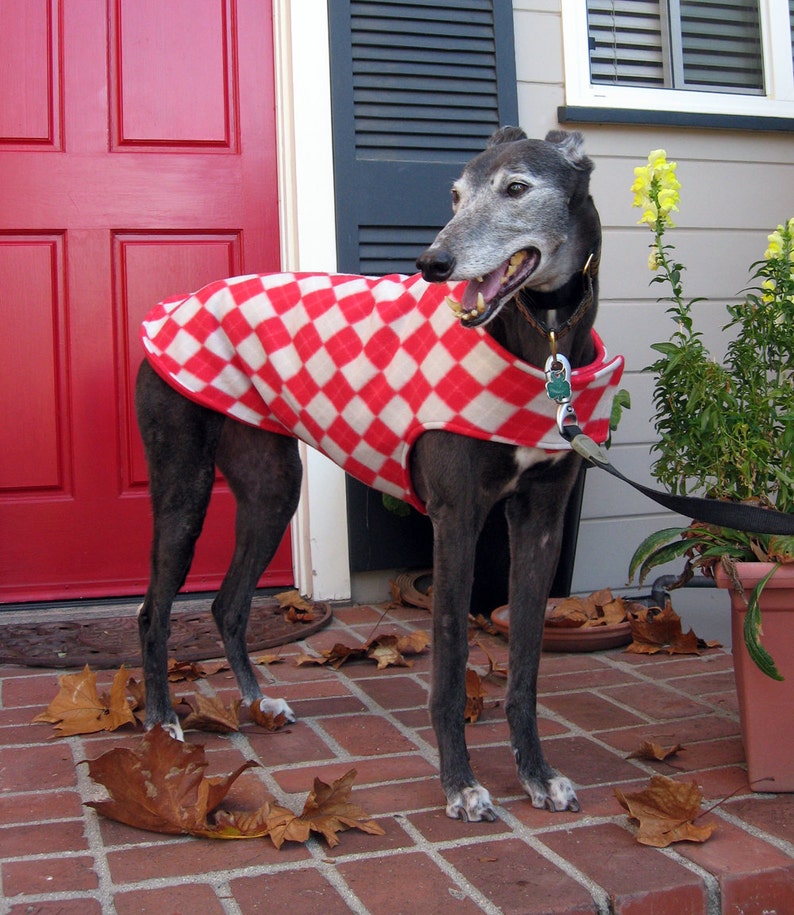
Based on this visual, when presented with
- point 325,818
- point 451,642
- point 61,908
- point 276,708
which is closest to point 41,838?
point 61,908

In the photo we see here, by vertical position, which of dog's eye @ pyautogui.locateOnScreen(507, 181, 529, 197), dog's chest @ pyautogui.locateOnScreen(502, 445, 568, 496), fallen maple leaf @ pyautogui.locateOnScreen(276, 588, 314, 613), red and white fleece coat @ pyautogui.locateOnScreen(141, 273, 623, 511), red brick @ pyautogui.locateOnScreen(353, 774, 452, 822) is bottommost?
red brick @ pyautogui.locateOnScreen(353, 774, 452, 822)

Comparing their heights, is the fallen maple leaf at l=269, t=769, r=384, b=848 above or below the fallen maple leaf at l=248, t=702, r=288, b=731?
below

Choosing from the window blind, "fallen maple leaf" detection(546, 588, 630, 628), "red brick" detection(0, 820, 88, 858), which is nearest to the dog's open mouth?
"red brick" detection(0, 820, 88, 858)

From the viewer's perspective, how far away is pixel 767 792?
205cm

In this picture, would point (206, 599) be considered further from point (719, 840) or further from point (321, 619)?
point (719, 840)

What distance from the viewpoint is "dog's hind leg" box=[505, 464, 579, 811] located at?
2.12m

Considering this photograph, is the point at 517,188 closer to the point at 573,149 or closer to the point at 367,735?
the point at 573,149

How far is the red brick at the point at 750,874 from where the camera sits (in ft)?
5.53

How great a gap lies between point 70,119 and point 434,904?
3.07 m

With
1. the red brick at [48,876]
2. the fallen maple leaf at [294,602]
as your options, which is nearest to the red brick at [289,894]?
the red brick at [48,876]

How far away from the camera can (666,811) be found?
1880 mm

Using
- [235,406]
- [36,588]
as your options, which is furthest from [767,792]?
[36,588]

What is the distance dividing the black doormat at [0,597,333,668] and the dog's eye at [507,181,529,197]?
1.84 metres

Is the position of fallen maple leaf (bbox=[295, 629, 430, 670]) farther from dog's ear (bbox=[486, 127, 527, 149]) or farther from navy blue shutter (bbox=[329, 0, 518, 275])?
dog's ear (bbox=[486, 127, 527, 149])
